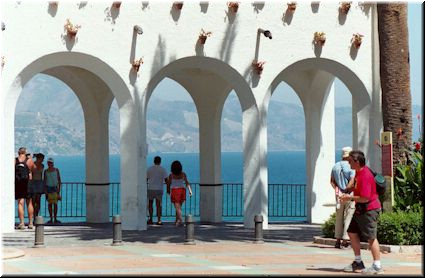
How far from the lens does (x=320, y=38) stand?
84.6 ft

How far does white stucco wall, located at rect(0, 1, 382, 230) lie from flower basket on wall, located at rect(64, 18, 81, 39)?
0.39ft

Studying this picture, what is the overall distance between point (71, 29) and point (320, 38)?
5.89 m

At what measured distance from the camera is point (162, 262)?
17.3m

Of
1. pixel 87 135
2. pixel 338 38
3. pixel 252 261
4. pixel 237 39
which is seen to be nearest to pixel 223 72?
pixel 237 39

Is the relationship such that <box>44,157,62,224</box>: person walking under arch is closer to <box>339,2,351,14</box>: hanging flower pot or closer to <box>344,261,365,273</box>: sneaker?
<box>339,2,351,14</box>: hanging flower pot

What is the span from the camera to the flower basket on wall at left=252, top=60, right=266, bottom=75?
25297 millimetres

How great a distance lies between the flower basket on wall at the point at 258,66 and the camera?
25.3m

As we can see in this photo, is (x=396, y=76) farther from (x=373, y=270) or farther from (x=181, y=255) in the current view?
(x=373, y=270)

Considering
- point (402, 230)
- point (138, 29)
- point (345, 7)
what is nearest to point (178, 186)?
point (138, 29)

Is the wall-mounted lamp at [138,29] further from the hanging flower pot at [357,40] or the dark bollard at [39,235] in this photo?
the dark bollard at [39,235]

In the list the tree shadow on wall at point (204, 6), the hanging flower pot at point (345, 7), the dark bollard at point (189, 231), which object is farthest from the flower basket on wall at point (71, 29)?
the hanging flower pot at point (345, 7)

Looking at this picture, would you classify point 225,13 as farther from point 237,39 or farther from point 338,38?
point 338,38

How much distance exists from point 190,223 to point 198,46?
5.43 m

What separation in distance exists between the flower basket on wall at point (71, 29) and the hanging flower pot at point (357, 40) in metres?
6.63
